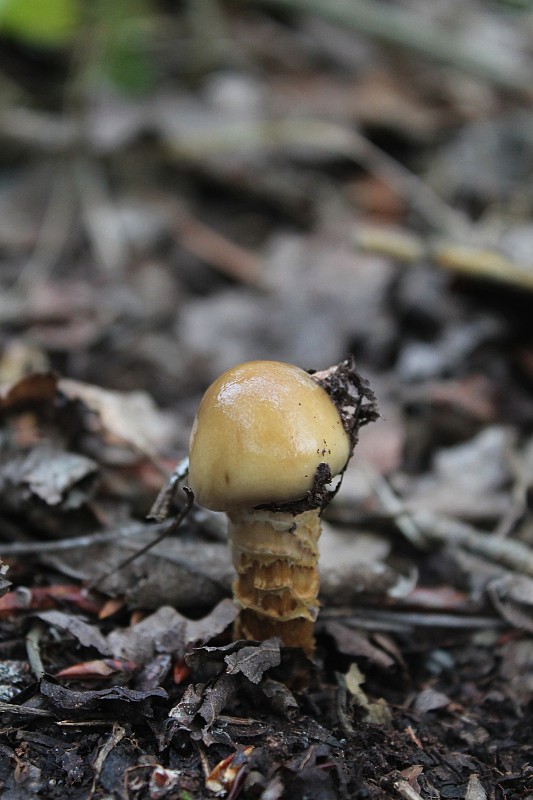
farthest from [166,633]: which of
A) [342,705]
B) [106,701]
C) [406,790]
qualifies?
[406,790]

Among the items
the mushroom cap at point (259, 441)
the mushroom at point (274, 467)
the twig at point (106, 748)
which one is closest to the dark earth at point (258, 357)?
the twig at point (106, 748)

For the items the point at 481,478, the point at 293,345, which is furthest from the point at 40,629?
the point at 293,345

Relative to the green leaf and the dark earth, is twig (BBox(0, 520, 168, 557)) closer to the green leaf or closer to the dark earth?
Answer: the dark earth

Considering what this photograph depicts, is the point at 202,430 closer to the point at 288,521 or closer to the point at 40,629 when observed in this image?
the point at 288,521

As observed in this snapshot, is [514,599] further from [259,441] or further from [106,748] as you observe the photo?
[106,748]

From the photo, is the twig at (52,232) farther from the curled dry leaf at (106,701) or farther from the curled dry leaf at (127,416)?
the curled dry leaf at (106,701)
